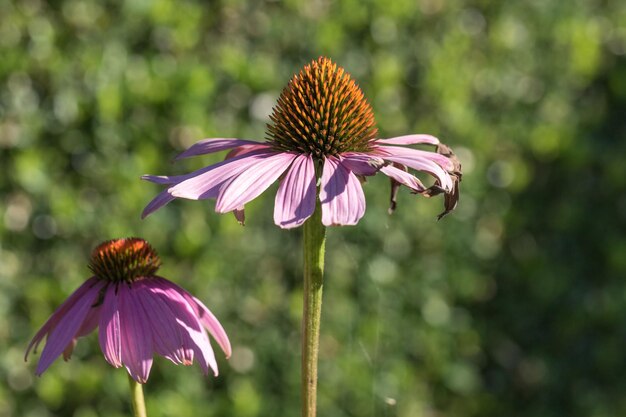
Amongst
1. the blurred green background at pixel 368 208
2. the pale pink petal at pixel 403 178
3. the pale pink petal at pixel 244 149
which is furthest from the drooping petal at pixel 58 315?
the blurred green background at pixel 368 208

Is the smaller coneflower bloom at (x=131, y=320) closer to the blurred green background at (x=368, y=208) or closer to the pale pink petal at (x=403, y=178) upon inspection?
the pale pink petal at (x=403, y=178)

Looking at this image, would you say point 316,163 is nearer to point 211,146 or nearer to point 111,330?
point 211,146

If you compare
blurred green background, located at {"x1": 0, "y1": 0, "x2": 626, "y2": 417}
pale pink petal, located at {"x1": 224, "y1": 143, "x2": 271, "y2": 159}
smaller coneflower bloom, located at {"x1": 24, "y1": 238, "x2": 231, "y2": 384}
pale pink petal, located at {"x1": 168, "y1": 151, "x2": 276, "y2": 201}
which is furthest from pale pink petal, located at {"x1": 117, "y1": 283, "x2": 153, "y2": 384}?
blurred green background, located at {"x1": 0, "y1": 0, "x2": 626, "y2": 417}

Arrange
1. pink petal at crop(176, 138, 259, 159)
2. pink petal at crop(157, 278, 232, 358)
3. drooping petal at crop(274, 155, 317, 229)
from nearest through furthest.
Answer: drooping petal at crop(274, 155, 317, 229) → pink petal at crop(157, 278, 232, 358) → pink petal at crop(176, 138, 259, 159)

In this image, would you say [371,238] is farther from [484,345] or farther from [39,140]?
[39,140]

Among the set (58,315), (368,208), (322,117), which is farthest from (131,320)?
(368,208)

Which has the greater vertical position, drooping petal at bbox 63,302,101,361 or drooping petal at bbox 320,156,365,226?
drooping petal at bbox 320,156,365,226

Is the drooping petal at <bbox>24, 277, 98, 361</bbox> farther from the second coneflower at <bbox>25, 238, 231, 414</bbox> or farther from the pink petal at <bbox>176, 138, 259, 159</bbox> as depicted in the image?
the pink petal at <bbox>176, 138, 259, 159</bbox>
